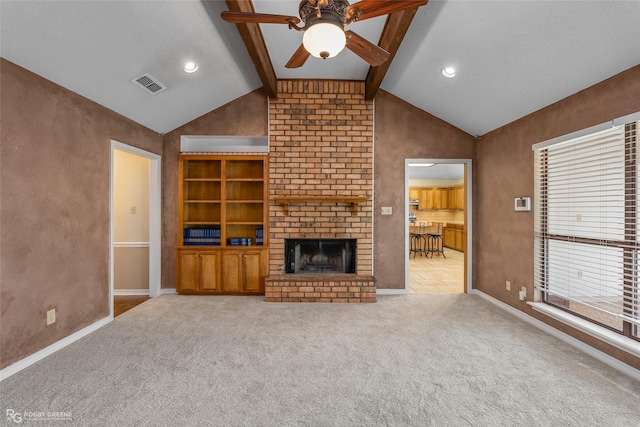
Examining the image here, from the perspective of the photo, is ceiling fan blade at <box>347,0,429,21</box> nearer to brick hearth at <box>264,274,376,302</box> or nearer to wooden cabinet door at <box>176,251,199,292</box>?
brick hearth at <box>264,274,376,302</box>

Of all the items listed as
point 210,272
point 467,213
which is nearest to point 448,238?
point 467,213

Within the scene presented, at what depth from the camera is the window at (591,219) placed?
2191 mm

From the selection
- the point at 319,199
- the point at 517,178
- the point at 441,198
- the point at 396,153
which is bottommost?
the point at 319,199

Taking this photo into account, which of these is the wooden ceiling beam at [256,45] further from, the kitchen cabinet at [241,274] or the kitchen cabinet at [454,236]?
the kitchen cabinet at [454,236]

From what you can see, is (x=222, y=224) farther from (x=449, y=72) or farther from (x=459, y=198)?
(x=459, y=198)

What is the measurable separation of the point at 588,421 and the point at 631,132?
208 cm

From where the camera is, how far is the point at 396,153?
4.16 meters

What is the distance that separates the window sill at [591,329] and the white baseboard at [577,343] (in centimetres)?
12

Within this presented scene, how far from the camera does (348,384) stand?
1.98m

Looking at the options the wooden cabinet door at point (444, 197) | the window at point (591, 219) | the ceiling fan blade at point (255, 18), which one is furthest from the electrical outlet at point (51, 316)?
the wooden cabinet door at point (444, 197)

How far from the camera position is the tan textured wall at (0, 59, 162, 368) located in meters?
2.15

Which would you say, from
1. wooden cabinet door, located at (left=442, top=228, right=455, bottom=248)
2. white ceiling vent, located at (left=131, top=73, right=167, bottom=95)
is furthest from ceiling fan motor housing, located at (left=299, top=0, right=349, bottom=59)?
wooden cabinet door, located at (left=442, top=228, right=455, bottom=248)

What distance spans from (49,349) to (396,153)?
14.4 ft

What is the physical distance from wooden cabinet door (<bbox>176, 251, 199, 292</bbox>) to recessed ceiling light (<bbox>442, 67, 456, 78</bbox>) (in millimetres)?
3940
